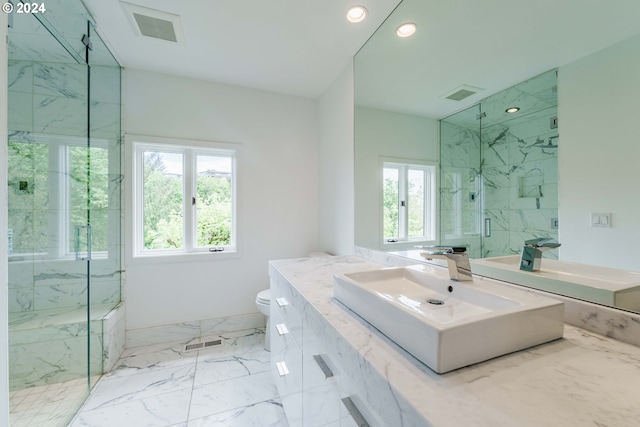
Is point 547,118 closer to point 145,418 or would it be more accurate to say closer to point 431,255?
point 431,255

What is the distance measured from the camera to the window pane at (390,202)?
1649mm

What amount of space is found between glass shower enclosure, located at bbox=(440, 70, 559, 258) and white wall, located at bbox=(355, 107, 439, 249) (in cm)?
13

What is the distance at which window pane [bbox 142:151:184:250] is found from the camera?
7.45 ft

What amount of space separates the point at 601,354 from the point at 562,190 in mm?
489

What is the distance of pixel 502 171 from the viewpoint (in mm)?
1007

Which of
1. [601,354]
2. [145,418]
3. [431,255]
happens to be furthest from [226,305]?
[601,354]

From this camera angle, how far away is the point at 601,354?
0.62m

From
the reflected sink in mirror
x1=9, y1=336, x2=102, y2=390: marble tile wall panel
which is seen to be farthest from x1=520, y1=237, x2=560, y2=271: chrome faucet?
x1=9, y1=336, x2=102, y2=390: marble tile wall panel

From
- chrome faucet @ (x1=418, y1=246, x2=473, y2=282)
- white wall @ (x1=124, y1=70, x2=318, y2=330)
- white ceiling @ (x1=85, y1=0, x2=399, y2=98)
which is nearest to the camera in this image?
chrome faucet @ (x1=418, y1=246, x2=473, y2=282)

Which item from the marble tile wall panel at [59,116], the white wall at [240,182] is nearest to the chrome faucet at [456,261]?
the white wall at [240,182]

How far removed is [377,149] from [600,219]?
3.97 feet

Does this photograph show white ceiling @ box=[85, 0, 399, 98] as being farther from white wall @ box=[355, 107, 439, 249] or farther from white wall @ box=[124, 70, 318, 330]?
white wall @ box=[355, 107, 439, 249]

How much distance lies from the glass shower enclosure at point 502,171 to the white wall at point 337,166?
2.90 feet

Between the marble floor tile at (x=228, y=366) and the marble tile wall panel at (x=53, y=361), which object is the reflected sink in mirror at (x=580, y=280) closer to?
the marble floor tile at (x=228, y=366)
